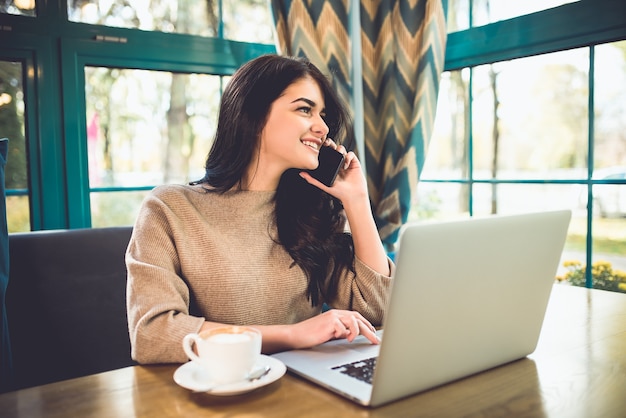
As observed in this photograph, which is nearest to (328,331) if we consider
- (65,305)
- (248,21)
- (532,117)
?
(65,305)

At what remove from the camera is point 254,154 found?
144 centimetres

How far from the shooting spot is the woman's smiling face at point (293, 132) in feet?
4.60

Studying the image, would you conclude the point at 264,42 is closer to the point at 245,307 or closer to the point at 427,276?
the point at 245,307

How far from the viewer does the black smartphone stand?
1.44 meters

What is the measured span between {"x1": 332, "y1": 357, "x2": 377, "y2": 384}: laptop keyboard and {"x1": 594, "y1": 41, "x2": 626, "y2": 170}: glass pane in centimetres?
131

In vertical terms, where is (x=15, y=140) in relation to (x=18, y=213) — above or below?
above

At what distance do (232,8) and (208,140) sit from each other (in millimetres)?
550

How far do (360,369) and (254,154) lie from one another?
0.72 m

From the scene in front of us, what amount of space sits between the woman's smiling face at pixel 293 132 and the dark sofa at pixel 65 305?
1.88ft

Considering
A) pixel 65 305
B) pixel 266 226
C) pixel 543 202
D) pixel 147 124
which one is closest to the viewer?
pixel 266 226

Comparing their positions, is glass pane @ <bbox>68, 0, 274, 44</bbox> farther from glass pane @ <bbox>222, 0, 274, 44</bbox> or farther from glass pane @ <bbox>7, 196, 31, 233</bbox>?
glass pane @ <bbox>7, 196, 31, 233</bbox>

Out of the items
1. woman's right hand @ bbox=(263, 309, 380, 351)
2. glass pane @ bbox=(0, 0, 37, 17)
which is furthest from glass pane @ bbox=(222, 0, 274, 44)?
woman's right hand @ bbox=(263, 309, 380, 351)

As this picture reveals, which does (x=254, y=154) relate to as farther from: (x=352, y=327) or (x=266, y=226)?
(x=352, y=327)

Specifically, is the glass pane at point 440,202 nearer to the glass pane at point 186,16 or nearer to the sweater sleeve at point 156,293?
the glass pane at point 186,16
